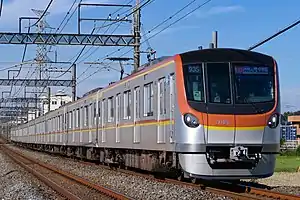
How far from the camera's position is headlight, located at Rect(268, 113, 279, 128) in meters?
13.0

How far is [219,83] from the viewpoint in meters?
13.1

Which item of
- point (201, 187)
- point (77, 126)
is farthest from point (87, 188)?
point (77, 126)

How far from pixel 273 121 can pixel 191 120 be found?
178cm

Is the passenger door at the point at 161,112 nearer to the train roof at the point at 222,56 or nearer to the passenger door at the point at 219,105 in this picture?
the train roof at the point at 222,56

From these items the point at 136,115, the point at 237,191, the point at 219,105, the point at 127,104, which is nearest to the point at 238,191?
the point at 237,191

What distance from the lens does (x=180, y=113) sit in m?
13.0

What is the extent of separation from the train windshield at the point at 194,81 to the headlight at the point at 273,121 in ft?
5.03

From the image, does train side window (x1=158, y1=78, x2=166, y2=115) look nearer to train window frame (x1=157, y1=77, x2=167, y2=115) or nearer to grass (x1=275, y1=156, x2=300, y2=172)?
train window frame (x1=157, y1=77, x2=167, y2=115)

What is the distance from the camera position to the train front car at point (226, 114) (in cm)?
1258

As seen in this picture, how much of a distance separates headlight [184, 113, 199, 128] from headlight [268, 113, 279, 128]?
159 centimetres

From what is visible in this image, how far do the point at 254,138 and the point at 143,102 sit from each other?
4.47 m

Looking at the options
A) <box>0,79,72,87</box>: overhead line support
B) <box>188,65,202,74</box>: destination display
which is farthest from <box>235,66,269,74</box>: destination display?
<box>0,79,72,87</box>: overhead line support

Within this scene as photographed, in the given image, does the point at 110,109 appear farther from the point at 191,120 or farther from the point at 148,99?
the point at 191,120

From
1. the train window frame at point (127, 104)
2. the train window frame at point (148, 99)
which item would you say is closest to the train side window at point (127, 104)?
the train window frame at point (127, 104)
